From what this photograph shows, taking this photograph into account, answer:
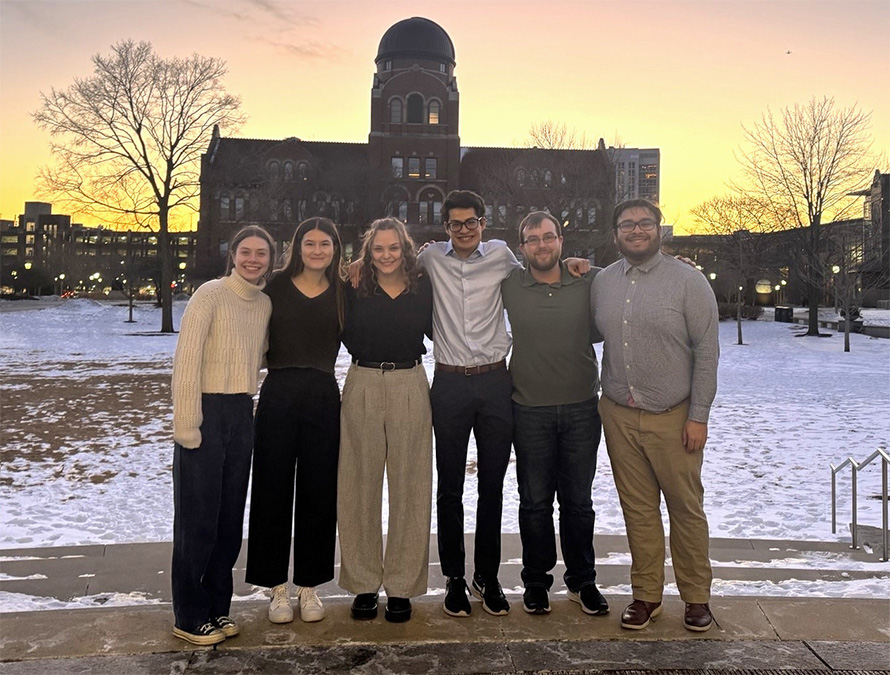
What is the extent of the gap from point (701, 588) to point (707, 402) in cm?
105

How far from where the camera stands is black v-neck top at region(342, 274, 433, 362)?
168 inches

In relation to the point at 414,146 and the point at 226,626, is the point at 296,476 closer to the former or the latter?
the point at 226,626

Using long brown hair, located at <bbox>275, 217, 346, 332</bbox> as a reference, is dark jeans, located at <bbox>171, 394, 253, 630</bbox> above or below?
below

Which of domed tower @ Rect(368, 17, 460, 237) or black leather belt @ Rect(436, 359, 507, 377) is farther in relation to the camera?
domed tower @ Rect(368, 17, 460, 237)

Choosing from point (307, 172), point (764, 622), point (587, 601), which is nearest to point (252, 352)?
point (587, 601)

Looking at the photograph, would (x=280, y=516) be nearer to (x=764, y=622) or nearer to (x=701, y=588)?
(x=701, y=588)

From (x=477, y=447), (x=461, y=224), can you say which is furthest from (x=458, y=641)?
(x=461, y=224)

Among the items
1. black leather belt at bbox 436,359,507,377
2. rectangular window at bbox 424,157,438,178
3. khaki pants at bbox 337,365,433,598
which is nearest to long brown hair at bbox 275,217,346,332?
khaki pants at bbox 337,365,433,598

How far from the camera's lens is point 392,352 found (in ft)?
14.1

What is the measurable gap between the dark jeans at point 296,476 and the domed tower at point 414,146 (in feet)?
167

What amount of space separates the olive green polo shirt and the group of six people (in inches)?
0.5

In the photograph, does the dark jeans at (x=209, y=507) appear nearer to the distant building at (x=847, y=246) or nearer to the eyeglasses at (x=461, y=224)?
the eyeglasses at (x=461, y=224)

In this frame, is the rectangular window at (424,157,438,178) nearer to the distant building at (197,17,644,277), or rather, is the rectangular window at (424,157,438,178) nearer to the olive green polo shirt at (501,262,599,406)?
the distant building at (197,17,644,277)

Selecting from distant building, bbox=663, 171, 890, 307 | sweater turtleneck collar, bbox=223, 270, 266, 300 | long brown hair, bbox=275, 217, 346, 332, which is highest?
distant building, bbox=663, 171, 890, 307
